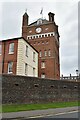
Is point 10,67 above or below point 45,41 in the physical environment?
below

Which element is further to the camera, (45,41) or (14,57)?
(45,41)

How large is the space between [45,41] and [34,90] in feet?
124

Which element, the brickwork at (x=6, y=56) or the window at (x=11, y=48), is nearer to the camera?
the brickwork at (x=6, y=56)

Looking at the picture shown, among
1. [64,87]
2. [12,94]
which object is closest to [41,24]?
[64,87]

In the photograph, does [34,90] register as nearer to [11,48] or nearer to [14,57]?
[14,57]

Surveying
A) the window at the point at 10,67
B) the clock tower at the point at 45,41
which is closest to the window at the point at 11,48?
the window at the point at 10,67

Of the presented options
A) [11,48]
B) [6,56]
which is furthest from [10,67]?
[11,48]

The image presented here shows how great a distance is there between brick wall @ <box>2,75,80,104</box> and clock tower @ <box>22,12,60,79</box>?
988 inches

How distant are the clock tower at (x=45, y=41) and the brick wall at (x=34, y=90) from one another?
2508 cm

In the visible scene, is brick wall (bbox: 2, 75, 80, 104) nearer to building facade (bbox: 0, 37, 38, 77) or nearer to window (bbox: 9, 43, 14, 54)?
building facade (bbox: 0, 37, 38, 77)

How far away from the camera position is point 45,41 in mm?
64188

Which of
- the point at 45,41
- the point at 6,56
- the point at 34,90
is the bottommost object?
the point at 34,90

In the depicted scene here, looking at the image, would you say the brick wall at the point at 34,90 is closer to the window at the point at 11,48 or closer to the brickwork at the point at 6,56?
the brickwork at the point at 6,56

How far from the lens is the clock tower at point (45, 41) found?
199 feet
